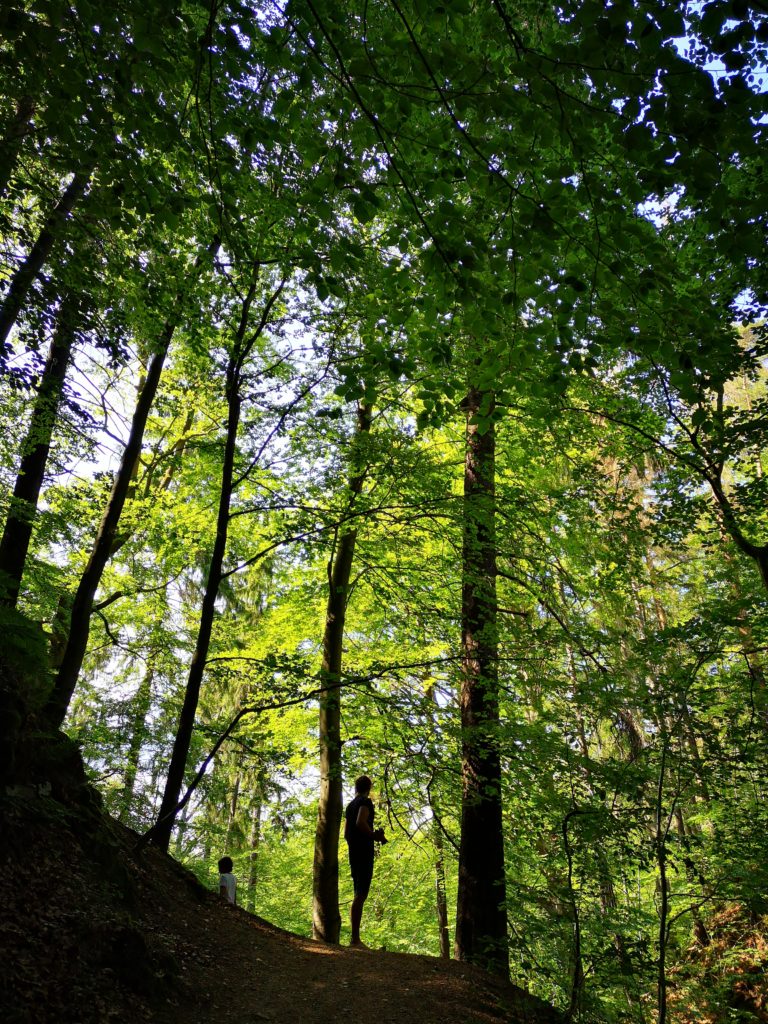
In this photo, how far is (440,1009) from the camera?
15.9 ft

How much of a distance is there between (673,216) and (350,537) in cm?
614

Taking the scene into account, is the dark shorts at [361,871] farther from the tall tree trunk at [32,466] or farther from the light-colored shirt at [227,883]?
the tall tree trunk at [32,466]

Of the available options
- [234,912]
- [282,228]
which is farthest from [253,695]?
[282,228]

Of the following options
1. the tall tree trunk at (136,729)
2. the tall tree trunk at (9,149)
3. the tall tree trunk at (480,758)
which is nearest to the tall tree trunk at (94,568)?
the tall tree trunk at (9,149)

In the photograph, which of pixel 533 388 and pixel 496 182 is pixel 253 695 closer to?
pixel 533 388

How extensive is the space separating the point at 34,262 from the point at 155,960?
22.4ft

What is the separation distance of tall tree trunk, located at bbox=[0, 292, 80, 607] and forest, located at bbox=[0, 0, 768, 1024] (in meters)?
0.05

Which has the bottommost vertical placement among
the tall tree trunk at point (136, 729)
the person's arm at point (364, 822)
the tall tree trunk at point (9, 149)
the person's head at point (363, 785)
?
the person's arm at point (364, 822)

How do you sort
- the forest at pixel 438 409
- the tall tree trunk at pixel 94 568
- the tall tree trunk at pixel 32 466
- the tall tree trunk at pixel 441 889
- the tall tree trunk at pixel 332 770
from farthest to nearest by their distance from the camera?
1. the tall tree trunk at pixel 441 889
2. the tall tree trunk at pixel 332 770
3. the tall tree trunk at pixel 32 466
4. the tall tree trunk at pixel 94 568
5. the forest at pixel 438 409

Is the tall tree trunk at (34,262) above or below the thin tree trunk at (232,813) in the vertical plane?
above

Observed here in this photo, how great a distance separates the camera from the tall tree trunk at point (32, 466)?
8094mm

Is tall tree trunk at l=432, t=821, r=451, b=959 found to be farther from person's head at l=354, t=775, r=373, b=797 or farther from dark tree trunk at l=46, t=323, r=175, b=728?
dark tree trunk at l=46, t=323, r=175, b=728

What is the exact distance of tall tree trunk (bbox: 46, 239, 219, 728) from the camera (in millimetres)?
7340

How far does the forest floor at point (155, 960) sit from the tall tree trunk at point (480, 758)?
0.54 metres
